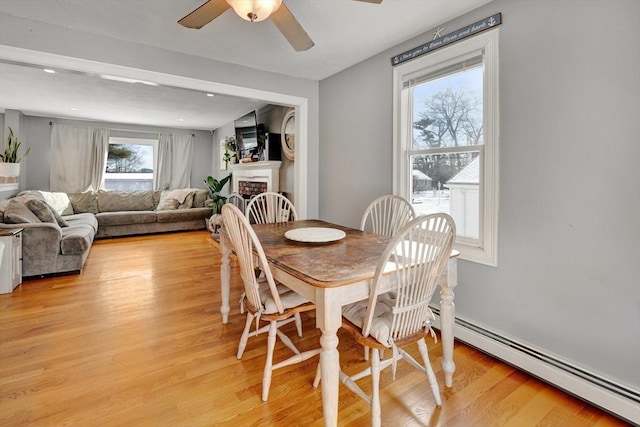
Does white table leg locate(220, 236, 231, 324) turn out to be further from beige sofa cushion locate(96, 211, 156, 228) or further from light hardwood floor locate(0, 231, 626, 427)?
beige sofa cushion locate(96, 211, 156, 228)

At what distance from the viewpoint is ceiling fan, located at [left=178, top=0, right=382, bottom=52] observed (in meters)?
1.46

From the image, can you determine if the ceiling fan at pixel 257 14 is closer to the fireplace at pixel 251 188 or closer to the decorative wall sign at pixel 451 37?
the decorative wall sign at pixel 451 37

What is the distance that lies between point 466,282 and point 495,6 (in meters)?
1.83

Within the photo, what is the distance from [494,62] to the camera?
1.99 metres

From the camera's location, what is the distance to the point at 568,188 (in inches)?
66.6

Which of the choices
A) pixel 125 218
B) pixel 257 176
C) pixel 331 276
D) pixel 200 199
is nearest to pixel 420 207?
pixel 331 276

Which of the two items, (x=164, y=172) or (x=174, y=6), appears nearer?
(x=174, y=6)

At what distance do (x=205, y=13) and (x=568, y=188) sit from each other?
7.19 feet

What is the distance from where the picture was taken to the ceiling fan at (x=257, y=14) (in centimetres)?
146

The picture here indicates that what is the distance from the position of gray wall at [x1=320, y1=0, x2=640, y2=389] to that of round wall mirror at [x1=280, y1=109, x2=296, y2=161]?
249 centimetres

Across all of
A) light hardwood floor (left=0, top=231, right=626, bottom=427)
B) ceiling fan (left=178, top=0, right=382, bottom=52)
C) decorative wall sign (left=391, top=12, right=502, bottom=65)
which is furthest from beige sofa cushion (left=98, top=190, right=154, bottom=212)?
decorative wall sign (left=391, top=12, right=502, bottom=65)

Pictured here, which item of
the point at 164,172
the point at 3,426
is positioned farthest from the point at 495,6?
the point at 164,172

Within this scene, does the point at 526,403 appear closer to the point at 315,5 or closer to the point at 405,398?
the point at 405,398

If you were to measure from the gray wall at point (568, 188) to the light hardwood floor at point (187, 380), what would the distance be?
14.2 inches
